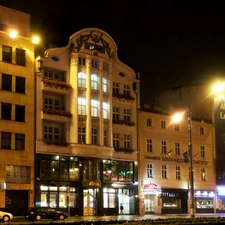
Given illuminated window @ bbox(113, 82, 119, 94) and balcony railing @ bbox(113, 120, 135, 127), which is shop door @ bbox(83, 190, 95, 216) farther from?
illuminated window @ bbox(113, 82, 119, 94)

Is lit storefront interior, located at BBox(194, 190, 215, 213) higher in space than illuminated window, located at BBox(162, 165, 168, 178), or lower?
lower

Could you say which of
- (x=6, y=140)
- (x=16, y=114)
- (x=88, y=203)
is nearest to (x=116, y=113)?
(x=88, y=203)

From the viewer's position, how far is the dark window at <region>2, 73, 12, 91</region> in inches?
2272

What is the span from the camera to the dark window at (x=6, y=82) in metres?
57.7

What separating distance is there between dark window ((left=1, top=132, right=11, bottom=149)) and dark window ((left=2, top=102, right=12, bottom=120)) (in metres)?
1.78

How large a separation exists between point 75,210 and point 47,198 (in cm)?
401


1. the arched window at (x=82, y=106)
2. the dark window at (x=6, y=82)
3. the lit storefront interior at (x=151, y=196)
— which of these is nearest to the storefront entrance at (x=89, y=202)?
the lit storefront interior at (x=151, y=196)

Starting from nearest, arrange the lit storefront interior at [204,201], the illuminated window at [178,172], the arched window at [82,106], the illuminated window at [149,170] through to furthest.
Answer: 1. the arched window at [82,106]
2. the illuminated window at [149,170]
3. the illuminated window at [178,172]
4. the lit storefront interior at [204,201]

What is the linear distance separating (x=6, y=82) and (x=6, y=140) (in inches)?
257

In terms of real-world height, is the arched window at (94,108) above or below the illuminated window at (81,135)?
above

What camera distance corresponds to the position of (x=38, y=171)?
191 ft

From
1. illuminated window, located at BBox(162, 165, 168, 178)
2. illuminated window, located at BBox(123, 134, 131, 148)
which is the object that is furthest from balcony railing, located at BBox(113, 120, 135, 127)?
illuminated window, located at BBox(162, 165, 168, 178)

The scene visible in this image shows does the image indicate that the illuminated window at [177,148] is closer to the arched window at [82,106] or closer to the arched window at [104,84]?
the arched window at [104,84]

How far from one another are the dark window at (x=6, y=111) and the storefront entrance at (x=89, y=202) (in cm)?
1319
